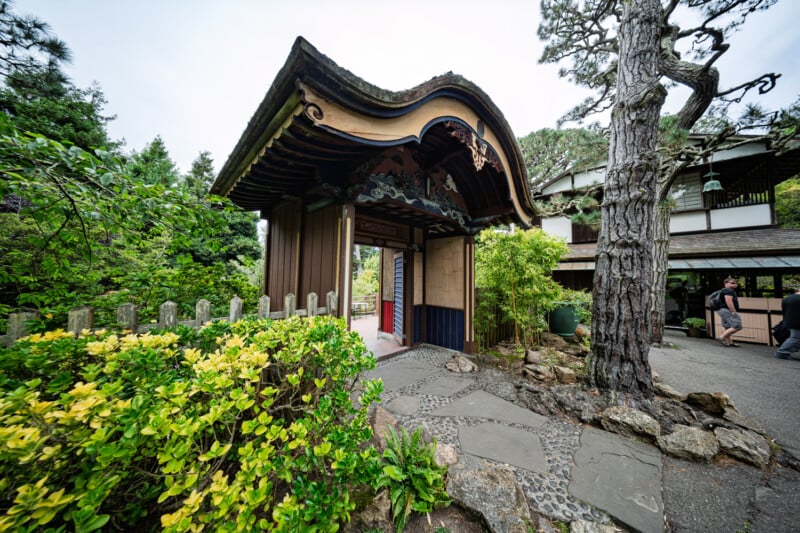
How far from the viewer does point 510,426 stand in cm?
277

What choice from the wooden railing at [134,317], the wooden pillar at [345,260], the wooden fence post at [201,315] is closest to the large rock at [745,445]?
the wooden pillar at [345,260]

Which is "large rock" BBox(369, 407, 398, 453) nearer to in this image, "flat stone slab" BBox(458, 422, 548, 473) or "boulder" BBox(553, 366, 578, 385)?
"flat stone slab" BBox(458, 422, 548, 473)

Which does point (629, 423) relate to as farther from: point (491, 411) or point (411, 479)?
point (411, 479)

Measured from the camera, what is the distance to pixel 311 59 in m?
1.81

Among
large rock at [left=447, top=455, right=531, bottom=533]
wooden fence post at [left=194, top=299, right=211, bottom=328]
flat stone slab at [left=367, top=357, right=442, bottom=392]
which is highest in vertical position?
wooden fence post at [left=194, top=299, right=211, bottom=328]

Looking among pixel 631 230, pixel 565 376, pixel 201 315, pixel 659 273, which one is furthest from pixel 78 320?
pixel 659 273

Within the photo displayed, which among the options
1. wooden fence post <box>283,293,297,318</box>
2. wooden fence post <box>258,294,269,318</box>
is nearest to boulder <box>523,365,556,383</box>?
wooden fence post <box>283,293,297,318</box>

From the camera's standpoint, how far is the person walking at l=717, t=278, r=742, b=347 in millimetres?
6566

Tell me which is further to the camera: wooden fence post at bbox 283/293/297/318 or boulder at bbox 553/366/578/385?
boulder at bbox 553/366/578/385

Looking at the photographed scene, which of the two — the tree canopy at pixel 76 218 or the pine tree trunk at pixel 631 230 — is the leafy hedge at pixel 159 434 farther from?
the pine tree trunk at pixel 631 230

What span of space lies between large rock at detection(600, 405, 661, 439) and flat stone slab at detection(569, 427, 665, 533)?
3.8 inches

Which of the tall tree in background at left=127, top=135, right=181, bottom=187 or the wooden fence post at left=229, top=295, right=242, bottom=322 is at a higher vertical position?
the tall tree in background at left=127, top=135, right=181, bottom=187

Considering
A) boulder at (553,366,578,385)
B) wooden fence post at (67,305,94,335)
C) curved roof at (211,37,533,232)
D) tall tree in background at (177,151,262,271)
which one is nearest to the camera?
wooden fence post at (67,305,94,335)

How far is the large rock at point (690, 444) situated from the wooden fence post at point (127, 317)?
4574 millimetres
